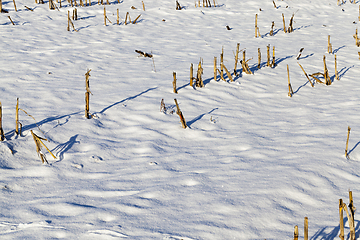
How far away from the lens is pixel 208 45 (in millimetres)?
6352

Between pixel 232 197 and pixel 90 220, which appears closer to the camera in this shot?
pixel 90 220

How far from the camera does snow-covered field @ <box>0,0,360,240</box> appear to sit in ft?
6.46

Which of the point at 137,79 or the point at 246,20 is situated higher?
the point at 246,20

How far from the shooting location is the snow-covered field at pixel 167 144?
1970mm

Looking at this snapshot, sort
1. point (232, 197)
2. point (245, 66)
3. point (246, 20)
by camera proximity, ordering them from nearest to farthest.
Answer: point (232, 197) → point (245, 66) → point (246, 20)

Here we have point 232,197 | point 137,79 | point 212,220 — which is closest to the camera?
point 212,220

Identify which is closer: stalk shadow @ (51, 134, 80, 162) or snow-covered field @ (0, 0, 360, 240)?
snow-covered field @ (0, 0, 360, 240)

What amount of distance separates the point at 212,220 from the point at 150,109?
1.97m

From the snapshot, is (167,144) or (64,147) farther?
(167,144)

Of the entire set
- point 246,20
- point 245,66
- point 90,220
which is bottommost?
point 90,220

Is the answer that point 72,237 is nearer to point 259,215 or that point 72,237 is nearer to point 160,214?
point 160,214

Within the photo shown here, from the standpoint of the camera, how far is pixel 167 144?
3027 mm

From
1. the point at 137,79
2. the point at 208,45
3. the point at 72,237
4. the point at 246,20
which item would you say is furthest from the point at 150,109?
the point at 246,20

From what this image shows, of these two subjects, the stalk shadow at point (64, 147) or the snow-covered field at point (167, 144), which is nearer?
the snow-covered field at point (167, 144)
